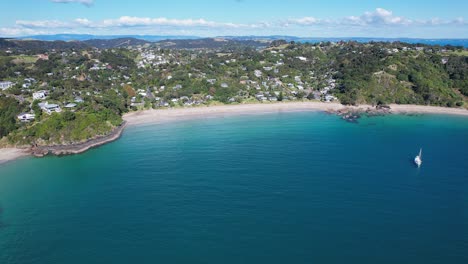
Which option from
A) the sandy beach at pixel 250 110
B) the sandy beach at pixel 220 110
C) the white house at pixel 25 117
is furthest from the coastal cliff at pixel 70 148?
the sandy beach at pixel 250 110

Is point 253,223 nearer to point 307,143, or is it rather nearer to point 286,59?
point 307,143

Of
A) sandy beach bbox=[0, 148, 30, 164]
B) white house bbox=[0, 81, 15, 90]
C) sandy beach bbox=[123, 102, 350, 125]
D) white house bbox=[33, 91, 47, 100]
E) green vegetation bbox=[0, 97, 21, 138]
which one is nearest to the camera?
sandy beach bbox=[0, 148, 30, 164]

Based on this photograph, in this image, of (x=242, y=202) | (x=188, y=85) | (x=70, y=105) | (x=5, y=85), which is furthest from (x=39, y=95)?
(x=242, y=202)

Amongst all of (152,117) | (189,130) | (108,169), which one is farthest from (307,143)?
(152,117)

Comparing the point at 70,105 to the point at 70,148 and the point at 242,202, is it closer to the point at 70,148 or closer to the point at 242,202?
the point at 70,148

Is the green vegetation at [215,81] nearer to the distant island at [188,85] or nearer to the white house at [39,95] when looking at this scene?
the distant island at [188,85]

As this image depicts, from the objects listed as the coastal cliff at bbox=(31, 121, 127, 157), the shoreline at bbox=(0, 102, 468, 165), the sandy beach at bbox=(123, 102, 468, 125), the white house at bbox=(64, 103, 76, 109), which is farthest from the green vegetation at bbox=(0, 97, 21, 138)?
the sandy beach at bbox=(123, 102, 468, 125)

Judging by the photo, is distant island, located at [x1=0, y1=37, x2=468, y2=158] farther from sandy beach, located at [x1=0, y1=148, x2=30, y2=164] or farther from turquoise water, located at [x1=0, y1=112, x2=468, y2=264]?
turquoise water, located at [x1=0, y1=112, x2=468, y2=264]
